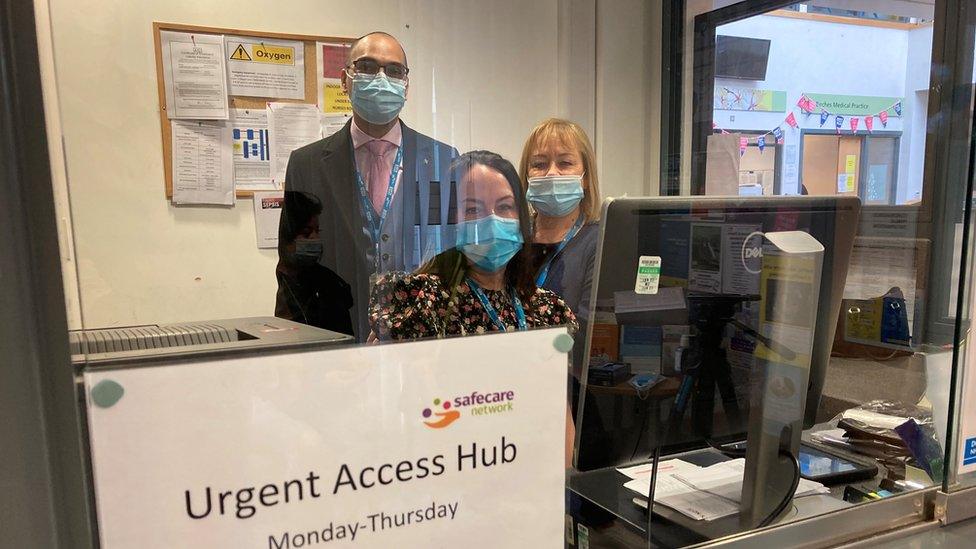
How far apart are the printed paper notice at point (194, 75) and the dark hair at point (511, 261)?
1.34 m

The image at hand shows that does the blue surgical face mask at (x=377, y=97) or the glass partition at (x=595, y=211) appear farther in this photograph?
the blue surgical face mask at (x=377, y=97)

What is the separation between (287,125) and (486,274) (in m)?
1.33

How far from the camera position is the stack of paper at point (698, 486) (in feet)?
3.14

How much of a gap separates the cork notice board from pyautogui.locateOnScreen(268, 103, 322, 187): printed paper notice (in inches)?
1.0

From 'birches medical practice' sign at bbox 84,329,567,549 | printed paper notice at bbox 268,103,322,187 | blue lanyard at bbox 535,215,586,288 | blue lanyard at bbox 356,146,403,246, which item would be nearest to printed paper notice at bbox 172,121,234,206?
printed paper notice at bbox 268,103,322,187

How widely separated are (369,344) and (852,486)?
3.02 feet

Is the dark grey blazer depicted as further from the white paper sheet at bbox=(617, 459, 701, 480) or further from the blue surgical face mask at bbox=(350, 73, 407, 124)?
the white paper sheet at bbox=(617, 459, 701, 480)

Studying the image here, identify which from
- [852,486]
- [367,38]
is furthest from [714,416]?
[367,38]

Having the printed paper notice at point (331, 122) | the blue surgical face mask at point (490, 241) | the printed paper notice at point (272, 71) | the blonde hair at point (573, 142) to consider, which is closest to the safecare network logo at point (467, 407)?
the blue surgical face mask at point (490, 241)

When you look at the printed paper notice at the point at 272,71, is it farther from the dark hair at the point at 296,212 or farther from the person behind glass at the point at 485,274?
the person behind glass at the point at 485,274

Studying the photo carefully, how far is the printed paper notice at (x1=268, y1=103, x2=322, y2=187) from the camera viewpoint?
6.55ft

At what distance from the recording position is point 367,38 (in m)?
1.65

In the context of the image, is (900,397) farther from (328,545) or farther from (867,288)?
(328,545)

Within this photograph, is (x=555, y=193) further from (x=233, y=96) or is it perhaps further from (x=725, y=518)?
(x=233, y=96)
